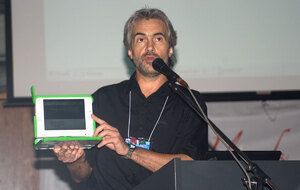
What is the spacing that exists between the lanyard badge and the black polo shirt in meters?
0.08

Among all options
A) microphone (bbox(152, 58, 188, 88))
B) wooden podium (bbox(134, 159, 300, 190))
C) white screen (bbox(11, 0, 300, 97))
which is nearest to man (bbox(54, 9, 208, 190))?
microphone (bbox(152, 58, 188, 88))

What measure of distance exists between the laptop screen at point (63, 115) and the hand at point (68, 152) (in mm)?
87

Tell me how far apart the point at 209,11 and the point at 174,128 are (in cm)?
167

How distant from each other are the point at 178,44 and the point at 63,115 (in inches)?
79.5

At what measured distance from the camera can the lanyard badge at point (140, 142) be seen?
105 inches

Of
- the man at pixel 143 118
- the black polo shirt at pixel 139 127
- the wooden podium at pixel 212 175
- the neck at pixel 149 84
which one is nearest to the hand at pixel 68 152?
the man at pixel 143 118

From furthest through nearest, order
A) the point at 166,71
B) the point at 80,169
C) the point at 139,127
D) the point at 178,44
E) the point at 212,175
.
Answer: the point at 178,44
the point at 139,127
the point at 80,169
the point at 166,71
the point at 212,175

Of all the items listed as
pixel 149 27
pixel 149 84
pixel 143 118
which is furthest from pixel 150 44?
pixel 143 118

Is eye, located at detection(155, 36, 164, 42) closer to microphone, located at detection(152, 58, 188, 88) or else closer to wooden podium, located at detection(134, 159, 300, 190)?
microphone, located at detection(152, 58, 188, 88)

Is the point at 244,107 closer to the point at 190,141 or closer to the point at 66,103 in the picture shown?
the point at 190,141

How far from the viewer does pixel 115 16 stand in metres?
4.13

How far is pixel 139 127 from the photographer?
9.27ft

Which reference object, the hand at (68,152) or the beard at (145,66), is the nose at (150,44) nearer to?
the beard at (145,66)

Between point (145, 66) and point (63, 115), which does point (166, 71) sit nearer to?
point (63, 115)
